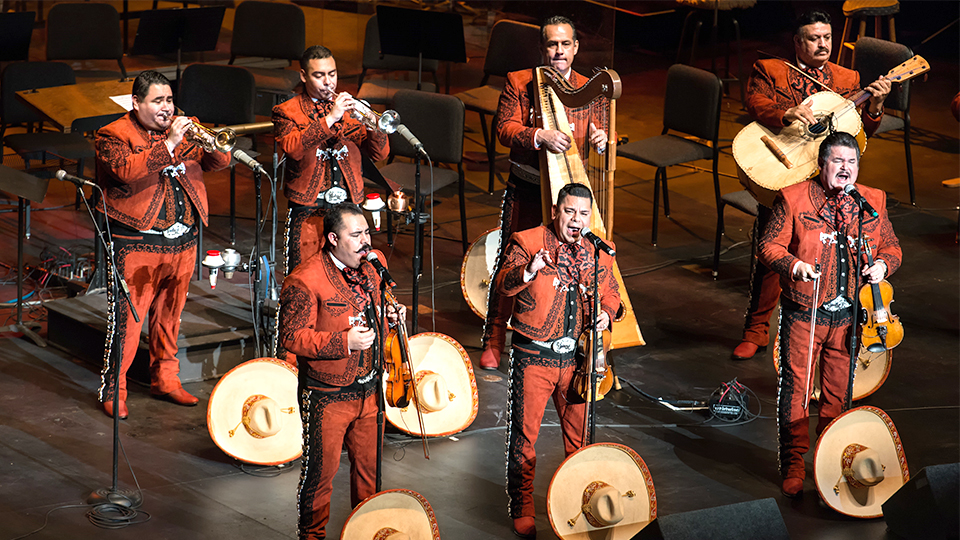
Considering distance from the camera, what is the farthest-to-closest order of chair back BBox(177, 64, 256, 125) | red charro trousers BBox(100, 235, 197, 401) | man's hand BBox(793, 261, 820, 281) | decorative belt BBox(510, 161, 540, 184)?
1. chair back BBox(177, 64, 256, 125)
2. decorative belt BBox(510, 161, 540, 184)
3. red charro trousers BBox(100, 235, 197, 401)
4. man's hand BBox(793, 261, 820, 281)

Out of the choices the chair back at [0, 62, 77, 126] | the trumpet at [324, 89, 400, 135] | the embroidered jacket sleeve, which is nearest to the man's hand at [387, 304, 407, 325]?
the embroidered jacket sleeve

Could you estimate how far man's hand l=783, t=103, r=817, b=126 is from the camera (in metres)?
6.09

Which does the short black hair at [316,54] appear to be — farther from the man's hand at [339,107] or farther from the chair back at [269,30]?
the chair back at [269,30]

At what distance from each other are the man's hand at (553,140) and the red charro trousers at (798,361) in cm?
133

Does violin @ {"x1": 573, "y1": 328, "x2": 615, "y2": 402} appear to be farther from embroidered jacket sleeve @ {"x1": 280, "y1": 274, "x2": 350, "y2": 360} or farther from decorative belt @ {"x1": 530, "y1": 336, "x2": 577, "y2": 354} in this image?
embroidered jacket sleeve @ {"x1": 280, "y1": 274, "x2": 350, "y2": 360}

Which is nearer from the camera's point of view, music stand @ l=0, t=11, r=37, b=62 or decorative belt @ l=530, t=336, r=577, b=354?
decorative belt @ l=530, t=336, r=577, b=354

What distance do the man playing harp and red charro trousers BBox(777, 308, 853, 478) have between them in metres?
1.33

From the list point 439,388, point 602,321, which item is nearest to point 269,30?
point 439,388

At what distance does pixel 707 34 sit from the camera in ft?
38.8

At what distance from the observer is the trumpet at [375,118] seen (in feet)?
17.6

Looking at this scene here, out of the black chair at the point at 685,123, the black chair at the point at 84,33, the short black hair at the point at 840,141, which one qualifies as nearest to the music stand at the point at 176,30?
the black chair at the point at 84,33

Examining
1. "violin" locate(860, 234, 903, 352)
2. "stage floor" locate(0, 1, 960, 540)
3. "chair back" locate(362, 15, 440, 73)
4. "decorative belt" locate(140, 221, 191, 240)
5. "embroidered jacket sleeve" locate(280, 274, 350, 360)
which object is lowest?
"stage floor" locate(0, 1, 960, 540)

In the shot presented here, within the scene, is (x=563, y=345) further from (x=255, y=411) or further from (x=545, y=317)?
(x=255, y=411)

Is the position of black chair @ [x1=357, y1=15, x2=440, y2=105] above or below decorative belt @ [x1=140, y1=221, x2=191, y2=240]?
above
